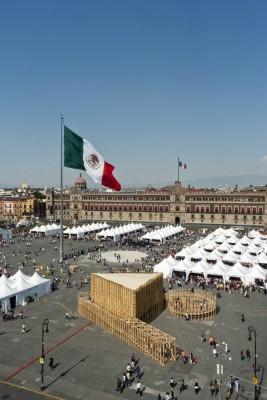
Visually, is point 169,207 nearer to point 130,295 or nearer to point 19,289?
point 19,289

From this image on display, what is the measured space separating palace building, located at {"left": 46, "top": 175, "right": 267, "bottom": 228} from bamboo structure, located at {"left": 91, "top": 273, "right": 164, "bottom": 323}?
7995 cm

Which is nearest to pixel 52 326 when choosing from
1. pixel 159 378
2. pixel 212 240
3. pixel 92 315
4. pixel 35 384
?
pixel 92 315

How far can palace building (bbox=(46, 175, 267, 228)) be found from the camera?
111562mm

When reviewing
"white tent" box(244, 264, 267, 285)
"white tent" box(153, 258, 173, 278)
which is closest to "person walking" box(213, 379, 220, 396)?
"white tent" box(244, 264, 267, 285)

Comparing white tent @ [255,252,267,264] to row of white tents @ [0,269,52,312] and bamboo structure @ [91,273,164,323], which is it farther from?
row of white tents @ [0,269,52,312]

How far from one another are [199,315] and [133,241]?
5086cm

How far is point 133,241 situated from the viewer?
283ft

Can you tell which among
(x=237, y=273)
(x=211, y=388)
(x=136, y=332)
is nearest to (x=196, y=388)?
(x=211, y=388)

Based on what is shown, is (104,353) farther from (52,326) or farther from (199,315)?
(199,315)

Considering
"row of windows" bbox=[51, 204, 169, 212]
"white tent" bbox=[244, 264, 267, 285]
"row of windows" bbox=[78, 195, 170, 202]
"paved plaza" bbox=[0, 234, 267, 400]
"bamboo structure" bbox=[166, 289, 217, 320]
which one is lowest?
"paved plaza" bbox=[0, 234, 267, 400]

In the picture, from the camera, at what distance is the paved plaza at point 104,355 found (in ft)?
77.2

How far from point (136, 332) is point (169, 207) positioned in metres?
91.1

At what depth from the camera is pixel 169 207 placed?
119812 mm

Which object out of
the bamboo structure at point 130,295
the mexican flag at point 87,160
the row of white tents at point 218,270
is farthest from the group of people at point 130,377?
the row of white tents at point 218,270
